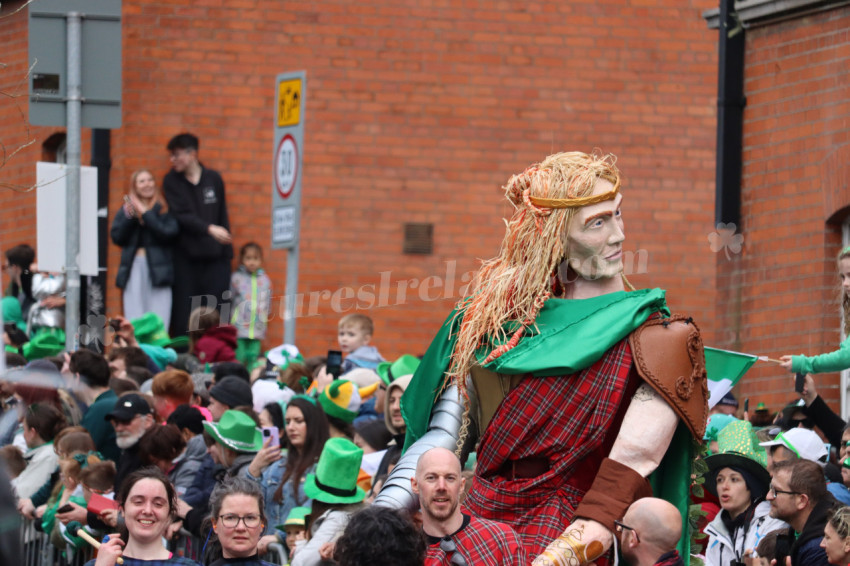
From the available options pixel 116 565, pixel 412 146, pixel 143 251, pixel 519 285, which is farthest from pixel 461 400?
pixel 412 146

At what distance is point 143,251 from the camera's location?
15461mm

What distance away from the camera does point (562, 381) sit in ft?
17.8

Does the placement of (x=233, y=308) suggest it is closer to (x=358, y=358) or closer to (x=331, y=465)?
(x=358, y=358)

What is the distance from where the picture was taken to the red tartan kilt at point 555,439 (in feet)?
17.5

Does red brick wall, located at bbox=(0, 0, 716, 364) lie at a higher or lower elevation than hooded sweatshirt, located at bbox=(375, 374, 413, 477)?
higher

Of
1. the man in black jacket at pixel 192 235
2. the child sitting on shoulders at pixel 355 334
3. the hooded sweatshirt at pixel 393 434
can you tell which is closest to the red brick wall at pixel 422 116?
the man in black jacket at pixel 192 235

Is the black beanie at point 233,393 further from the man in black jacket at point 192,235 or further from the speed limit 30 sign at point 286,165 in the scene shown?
the man in black jacket at point 192,235

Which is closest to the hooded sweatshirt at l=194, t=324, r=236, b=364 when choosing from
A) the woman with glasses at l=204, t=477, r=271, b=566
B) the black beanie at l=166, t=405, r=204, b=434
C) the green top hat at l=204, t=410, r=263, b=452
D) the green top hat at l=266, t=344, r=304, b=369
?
the green top hat at l=266, t=344, r=304, b=369

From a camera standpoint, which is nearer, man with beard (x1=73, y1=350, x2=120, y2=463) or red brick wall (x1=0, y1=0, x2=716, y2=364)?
man with beard (x1=73, y1=350, x2=120, y2=463)

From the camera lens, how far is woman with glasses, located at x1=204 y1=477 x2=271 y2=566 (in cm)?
701

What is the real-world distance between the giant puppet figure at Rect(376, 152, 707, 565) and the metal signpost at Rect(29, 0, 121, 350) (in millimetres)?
4894

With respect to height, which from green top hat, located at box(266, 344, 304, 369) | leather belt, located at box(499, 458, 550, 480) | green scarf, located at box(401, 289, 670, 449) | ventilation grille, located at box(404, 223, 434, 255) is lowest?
green top hat, located at box(266, 344, 304, 369)

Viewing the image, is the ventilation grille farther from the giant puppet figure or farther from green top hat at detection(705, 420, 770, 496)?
the giant puppet figure

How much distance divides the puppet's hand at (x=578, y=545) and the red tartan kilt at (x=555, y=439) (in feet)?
0.61
